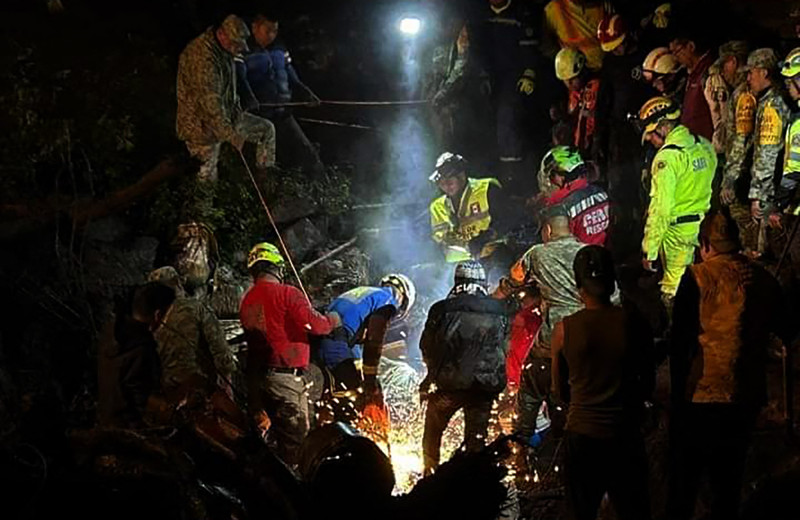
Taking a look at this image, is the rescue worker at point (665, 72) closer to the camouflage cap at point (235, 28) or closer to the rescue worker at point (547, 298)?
the rescue worker at point (547, 298)

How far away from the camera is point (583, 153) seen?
12180 millimetres

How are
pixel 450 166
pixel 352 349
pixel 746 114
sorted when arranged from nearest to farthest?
pixel 746 114
pixel 352 349
pixel 450 166

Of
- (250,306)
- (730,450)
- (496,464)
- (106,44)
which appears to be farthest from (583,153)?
(496,464)

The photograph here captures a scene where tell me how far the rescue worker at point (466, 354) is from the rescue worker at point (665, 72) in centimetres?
450

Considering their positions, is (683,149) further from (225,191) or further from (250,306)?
(225,191)

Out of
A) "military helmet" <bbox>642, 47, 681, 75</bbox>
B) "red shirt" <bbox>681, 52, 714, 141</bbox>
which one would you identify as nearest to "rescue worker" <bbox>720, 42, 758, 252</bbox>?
"red shirt" <bbox>681, 52, 714, 141</bbox>

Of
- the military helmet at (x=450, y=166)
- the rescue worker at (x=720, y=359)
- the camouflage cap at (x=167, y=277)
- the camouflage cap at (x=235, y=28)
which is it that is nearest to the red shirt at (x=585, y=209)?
the military helmet at (x=450, y=166)

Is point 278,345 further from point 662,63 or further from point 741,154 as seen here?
point 662,63

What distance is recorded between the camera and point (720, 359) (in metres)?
5.11

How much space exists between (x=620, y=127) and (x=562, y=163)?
289 cm

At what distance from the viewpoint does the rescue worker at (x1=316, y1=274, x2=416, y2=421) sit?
867cm

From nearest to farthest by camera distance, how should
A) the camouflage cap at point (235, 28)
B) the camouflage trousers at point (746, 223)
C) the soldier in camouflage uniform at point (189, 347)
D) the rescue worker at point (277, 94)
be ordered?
the soldier in camouflage uniform at point (189, 347) → the camouflage trousers at point (746, 223) → the camouflage cap at point (235, 28) → the rescue worker at point (277, 94)

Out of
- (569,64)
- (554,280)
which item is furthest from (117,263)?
(569,64)

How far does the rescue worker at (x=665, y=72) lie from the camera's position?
1007 centimetres
